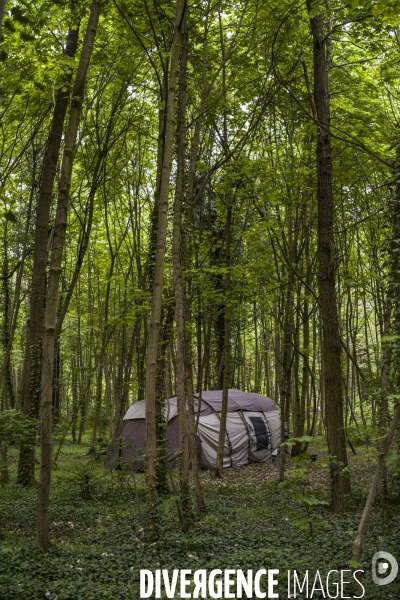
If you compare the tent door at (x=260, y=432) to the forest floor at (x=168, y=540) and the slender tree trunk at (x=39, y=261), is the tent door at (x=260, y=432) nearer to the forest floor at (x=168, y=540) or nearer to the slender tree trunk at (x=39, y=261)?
the forest floor at (x=168, y=540)

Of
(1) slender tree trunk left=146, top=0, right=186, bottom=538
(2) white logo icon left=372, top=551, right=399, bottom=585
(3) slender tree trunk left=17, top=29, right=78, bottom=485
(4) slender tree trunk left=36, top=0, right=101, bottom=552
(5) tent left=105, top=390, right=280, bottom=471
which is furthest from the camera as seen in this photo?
(5) tent left=105, top=390, right=280, bottom=471

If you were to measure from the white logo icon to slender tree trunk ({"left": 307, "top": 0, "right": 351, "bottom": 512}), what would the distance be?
289cm

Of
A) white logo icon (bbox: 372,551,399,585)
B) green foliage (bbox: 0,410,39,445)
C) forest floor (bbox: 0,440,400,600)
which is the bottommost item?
forest floor (bbox: 0,440,400,600)

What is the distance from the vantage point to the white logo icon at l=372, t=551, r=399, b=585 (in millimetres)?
4495

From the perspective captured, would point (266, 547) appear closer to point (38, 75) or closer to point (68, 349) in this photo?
point (38, 75)

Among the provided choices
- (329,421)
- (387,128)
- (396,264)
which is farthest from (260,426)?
(396,264)

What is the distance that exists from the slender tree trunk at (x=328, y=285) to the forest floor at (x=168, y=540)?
762 mm

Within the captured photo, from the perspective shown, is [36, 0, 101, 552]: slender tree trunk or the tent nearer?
[36, 0, 101, 552]: slender tree trunk

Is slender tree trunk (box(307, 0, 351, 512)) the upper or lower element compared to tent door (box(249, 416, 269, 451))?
upper

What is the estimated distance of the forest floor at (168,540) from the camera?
4.77m

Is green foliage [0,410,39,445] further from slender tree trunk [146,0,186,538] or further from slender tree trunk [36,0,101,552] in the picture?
slender tree trunk [146,0,186,538]

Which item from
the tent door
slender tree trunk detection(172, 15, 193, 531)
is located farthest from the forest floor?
the tent door

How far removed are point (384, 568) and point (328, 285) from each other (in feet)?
14.5

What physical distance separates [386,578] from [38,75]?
877cm
